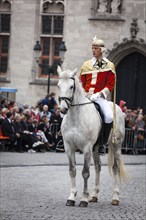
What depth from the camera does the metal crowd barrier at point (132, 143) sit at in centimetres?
3117

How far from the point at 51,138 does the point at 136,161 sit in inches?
189

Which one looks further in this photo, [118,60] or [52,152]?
[118,60]

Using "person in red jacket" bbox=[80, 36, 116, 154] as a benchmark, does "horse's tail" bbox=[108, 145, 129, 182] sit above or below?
below

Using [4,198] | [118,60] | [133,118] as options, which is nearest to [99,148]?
[4,198]

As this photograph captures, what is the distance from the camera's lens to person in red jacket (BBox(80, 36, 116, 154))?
13.6m

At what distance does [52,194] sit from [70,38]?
26.0 m

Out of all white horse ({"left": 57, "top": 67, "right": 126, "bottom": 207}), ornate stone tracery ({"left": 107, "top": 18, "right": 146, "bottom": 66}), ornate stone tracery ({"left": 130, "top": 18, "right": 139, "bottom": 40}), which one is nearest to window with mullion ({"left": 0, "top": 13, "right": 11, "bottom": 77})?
ornate stone tracery ({"left": 107, "top": 18, "right": 146, "bottom": 66})

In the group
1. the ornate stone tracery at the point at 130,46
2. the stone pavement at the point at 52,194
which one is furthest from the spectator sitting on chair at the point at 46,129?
the ornate stone tracery at the point at 130,46

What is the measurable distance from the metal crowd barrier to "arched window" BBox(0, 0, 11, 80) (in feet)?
36.2

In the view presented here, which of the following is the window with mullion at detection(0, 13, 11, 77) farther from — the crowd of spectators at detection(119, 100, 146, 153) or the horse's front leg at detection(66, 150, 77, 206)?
the horse's front leg at detection(66, 150, 77, 206)

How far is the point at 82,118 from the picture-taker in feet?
42.8

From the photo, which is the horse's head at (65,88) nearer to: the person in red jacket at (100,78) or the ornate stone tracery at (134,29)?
the person in red jacket at (100,78)

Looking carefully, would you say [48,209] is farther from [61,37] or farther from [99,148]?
[61,37]

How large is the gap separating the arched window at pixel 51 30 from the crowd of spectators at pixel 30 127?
8274 mm
